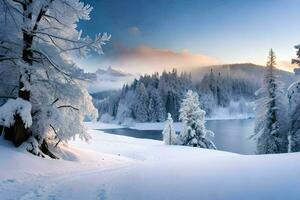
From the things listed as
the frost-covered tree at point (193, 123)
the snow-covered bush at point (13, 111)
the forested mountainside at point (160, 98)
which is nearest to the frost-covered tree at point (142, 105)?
the forested mountainside at point (160, 98)

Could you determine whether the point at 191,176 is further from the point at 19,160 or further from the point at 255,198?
the point at 19,160

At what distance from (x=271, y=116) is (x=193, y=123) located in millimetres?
10898

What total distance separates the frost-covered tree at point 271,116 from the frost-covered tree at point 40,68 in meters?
22.5

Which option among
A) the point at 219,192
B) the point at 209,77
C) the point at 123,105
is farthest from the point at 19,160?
the point at 209,77

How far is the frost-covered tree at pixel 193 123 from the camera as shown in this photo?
39.9m

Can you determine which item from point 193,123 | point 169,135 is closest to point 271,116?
point 193,123

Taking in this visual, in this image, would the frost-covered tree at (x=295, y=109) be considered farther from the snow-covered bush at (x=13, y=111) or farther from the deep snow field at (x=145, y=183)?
the snow-covered bush at (x=13, y=111)

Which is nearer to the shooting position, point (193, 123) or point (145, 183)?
point (145, 183)

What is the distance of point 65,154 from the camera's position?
14.5m

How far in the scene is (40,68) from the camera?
40.5 feet

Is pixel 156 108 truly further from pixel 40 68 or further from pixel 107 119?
pixel 40 68

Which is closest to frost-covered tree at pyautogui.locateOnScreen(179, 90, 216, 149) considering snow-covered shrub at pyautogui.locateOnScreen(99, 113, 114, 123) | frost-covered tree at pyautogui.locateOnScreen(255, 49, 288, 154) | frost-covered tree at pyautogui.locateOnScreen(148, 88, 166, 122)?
frost-covered tree at pyautogui.locateOnScreen(255, 49, 288, 154)

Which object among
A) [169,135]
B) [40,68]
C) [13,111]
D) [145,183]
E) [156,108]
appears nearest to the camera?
[145,183]

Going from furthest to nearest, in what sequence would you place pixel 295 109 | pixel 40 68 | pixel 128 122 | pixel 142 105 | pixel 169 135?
pixel 142 105
pixel 128 122
pixel 169 135
pixel 295 109
pixel 40 68
